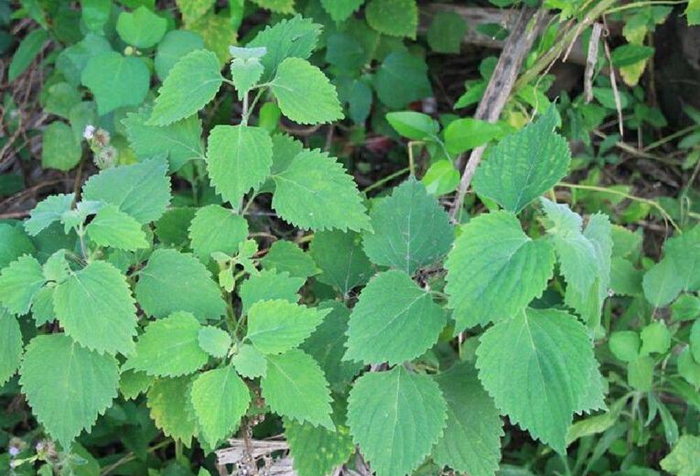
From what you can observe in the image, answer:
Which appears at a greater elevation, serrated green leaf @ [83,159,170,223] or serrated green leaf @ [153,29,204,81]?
serrated green leaf @ [153,29,204,81]

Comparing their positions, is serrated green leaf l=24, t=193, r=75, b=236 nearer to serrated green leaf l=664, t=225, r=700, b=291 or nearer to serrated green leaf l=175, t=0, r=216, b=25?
serrated green leaf l=175, t=0, r=216, b=25

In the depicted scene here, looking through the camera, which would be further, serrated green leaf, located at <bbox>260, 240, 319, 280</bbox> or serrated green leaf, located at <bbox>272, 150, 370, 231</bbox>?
serrated green leaf, located at <bbox>260, 240, 319, 280</bbox>

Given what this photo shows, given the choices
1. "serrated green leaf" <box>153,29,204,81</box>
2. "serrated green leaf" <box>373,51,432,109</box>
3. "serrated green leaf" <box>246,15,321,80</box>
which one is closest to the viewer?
"serrated green leaf" <box>246,15,321,80</box>

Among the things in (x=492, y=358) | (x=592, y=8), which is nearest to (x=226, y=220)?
(x=492, y=358)

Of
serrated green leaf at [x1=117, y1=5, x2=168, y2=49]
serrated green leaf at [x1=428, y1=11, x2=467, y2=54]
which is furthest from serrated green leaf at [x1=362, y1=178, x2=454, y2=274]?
Answer: serrated green leaf at [x1=428, y1=11, x2=467, y2=54]

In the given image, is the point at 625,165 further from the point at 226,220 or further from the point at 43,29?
the point at 43,29

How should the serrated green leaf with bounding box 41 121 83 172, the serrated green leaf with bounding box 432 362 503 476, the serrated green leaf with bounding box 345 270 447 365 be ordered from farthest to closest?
1. the serrated green leaf with bounding box 41 121 83 172
2. the serrated green leaf with bounding box 432 362 503 476
3. the serrated green leaf with bounding box 345 270 447 365

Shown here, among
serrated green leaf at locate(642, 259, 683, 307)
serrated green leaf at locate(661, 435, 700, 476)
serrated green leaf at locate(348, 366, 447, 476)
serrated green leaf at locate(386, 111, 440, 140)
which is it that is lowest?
serrated green leaf at locate(661, 435, 700, 476)
